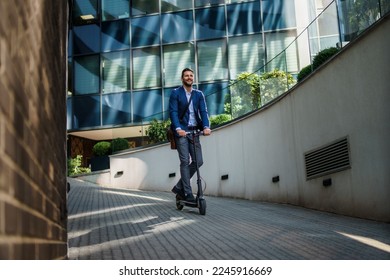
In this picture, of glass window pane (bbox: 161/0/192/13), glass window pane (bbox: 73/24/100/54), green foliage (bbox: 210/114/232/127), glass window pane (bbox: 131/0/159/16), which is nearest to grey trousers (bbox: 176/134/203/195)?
green foliage (bbox: 210/114/232/127)

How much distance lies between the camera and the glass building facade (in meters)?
17.5

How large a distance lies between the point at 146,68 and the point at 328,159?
41.4ft

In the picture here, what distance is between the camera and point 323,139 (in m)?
6.73

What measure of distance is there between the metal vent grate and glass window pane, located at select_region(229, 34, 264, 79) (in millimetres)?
10405

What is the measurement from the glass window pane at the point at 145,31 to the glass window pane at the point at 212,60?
1869mm

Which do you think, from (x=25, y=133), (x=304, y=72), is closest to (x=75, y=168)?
(x=304, y=72)

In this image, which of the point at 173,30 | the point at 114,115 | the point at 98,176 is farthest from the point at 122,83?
the point at 98,176

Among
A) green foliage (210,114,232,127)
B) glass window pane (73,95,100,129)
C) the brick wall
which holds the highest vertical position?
glass window pane (73,95,100,129)

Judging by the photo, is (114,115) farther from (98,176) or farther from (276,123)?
(276,123)

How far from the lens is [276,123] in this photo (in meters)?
8.46

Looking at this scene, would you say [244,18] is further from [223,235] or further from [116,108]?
[223,235]

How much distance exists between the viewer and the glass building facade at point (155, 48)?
1747cm

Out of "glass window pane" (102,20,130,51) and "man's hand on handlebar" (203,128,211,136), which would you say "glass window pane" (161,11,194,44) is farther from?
"man's hand on handlebar" (203,128,211,136)

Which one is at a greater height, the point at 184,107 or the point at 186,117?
the point at 184,107
